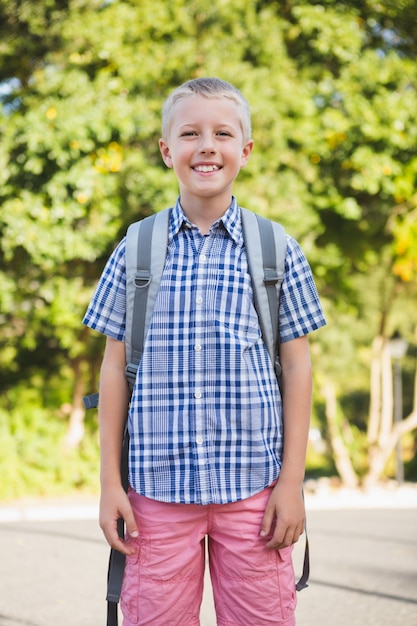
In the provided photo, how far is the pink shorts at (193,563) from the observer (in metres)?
2.21

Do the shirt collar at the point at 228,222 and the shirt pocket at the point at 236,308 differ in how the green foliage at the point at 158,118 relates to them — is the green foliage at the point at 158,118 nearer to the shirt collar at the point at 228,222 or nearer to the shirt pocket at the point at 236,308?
the shirt collar at the point at 228,222

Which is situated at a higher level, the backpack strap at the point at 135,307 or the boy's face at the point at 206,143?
the boy's face at the point at 206,143

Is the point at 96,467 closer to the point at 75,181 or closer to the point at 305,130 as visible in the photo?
the point at 75,181

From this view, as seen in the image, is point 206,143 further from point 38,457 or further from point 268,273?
point 38,457

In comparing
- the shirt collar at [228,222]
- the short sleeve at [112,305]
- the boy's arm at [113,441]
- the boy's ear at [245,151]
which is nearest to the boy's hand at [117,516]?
→ the boy's arm at [113,441]

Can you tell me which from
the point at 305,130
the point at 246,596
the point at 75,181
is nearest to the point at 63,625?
the point at 246,596

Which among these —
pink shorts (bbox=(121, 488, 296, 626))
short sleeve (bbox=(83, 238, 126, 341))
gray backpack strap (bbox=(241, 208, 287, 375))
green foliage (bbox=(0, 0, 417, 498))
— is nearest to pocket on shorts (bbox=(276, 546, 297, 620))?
pink shorts (bbox=(121, 488, 296, 626))

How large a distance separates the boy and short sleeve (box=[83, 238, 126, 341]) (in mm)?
108

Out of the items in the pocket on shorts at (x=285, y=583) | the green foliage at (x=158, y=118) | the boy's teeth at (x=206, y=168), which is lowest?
the pocket on shorts at (x=285, y=583)

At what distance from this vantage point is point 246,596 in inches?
87.5

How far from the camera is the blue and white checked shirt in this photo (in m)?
2.20

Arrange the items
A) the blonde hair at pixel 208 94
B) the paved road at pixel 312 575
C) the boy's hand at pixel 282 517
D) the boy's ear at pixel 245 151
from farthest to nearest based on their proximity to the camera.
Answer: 1. the paved road at pixel 312 575
2. the boy's ear at pixel 245 151
3. the blonde hair at pixel 208 94
4. the boy's hand at pixel 282 517

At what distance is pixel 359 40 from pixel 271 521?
9.22 meters

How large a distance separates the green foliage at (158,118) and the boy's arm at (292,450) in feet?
25.1
